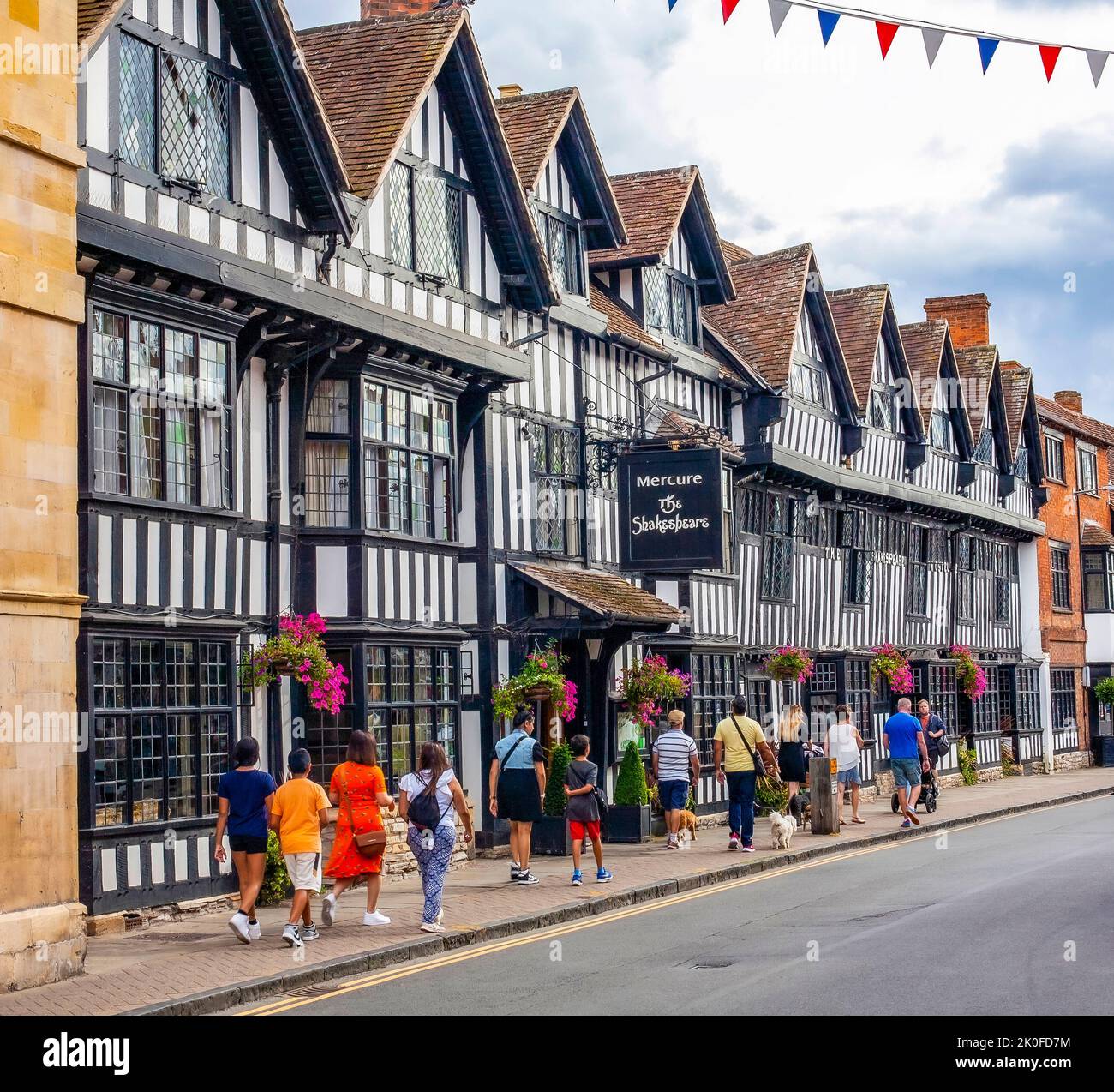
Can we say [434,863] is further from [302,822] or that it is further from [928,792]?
[928,792]

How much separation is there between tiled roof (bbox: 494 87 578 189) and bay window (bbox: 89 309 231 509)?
7489 mm

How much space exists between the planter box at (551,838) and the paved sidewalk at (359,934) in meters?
0.48

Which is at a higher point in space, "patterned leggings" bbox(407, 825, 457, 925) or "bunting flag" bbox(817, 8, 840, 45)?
"bunting flag" bbox(817, 8, 840, 45)

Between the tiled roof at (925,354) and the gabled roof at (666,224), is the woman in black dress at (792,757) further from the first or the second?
the tiled roof at (925,354)

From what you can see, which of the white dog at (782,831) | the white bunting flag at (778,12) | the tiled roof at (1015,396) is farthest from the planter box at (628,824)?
the tiled roof at (1015,396)

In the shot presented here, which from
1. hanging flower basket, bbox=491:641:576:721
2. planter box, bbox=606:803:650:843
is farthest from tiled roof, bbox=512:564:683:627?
planter box, bbox=606:803:650:843

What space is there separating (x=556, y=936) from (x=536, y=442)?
971 centimetres

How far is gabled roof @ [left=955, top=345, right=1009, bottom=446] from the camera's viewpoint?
3978 cm

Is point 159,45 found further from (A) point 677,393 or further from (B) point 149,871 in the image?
(A) point 677,393

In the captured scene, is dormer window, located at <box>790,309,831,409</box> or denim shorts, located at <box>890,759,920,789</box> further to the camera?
dormer window, located at <box>790,309,831,409</box>

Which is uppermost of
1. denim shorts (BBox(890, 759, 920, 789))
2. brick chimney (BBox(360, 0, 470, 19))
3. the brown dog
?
brick chimney (BBox(360, 0, 470, 19))

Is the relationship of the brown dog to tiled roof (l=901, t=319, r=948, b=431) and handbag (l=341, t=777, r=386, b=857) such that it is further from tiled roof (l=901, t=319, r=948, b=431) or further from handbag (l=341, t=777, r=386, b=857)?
tiled roof (l=901, t=319, r=948, b=431)
